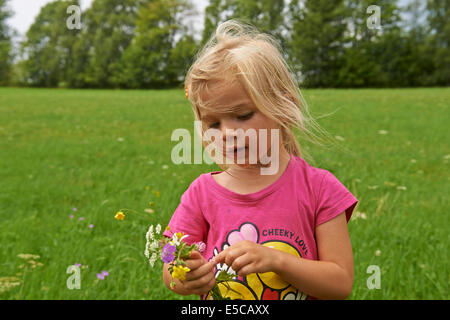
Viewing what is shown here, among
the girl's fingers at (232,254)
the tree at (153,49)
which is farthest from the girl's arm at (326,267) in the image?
the tree at (153,49)

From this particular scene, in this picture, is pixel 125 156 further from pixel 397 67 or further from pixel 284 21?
pixel 397 67

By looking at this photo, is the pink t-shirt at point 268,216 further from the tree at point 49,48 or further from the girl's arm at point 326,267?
the tree at point 49,48

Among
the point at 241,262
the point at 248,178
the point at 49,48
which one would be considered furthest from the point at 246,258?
the point at 49,48

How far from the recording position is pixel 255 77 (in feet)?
3.57

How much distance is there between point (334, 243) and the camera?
1.13 meters

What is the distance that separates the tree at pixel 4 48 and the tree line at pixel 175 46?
11 centimetres

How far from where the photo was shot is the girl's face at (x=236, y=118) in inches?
42.2

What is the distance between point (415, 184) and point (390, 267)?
172cm

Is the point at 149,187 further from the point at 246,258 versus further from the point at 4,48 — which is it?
the point at 4,48

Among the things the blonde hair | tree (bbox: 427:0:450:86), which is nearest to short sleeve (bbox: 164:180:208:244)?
the blonde hair

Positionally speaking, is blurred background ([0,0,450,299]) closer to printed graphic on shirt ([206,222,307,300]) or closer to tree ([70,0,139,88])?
printed graphic on shirt ([206,222,307,300])

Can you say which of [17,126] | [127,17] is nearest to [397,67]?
[127,17]

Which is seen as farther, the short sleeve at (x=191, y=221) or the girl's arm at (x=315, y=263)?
the short sleeve at (x=191, y=221)

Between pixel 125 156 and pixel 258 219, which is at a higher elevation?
pixel 258 219
